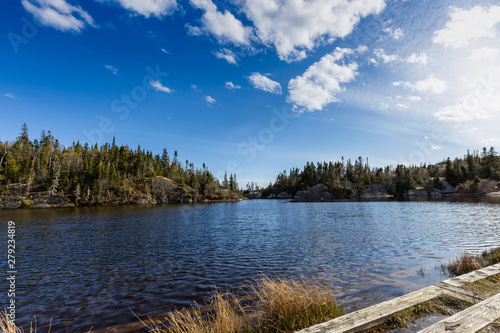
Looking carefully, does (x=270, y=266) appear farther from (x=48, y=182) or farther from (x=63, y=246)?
(x=48, y=182)

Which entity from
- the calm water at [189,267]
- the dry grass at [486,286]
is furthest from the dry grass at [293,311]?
the dry grass at [486,286]

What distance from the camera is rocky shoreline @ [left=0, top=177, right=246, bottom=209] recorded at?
355 feet

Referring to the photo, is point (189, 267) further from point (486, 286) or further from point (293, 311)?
point (486, 286)

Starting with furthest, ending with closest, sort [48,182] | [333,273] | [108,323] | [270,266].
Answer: [48,182] < [270,266] < [333,273] < [108,323]

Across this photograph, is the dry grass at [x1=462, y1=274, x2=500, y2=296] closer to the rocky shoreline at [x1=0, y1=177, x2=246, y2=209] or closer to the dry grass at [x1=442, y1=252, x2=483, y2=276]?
the dry grass at [x1=442, y1=252, x2=483, y2=276]

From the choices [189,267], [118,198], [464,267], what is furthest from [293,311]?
[118,198]

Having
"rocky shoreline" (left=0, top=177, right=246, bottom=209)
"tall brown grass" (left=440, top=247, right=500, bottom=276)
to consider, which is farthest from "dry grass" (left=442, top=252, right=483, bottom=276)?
"rocky shoreline" (left=0, top=177, right=246, bottom=209)

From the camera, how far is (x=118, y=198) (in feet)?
458

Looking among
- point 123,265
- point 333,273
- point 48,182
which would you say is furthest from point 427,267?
point 48,182

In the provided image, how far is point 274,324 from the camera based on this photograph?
6.54 meters

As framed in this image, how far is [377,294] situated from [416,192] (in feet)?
665

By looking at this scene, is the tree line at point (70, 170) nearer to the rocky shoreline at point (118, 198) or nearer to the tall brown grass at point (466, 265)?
the rocky shoreline at point (118, 198)

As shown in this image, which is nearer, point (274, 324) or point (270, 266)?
point (274, 324)

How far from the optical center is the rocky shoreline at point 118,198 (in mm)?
108312
